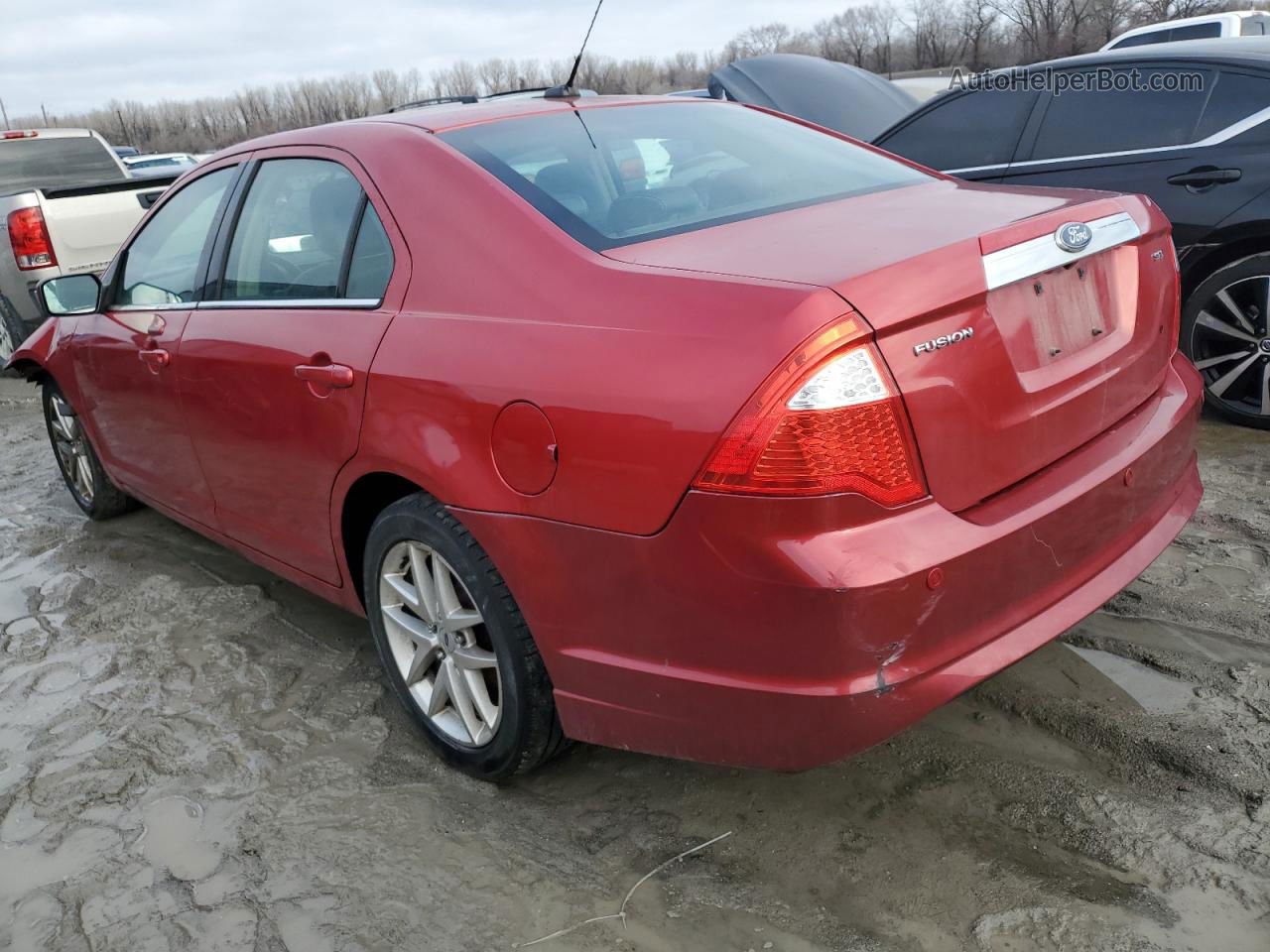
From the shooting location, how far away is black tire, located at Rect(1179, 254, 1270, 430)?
4465mm

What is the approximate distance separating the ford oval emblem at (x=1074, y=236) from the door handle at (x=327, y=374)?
1617 mm

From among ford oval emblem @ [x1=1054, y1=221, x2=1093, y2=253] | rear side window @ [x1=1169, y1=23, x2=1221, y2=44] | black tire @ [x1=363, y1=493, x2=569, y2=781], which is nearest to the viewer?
ford oval emblem @ [x1=1054, y1=221, x2=1093, y2=253]

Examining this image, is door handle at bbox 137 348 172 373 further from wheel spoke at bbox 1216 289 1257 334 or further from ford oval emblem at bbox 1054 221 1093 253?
wheel spoke at bbox 1216 289 1257 334

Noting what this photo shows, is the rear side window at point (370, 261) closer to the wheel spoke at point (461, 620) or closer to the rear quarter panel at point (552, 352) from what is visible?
the rear quarter panel at point (552, 352)

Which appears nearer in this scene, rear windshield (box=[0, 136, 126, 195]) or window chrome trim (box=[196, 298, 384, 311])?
window chrome trim (box=[196, 298, 384, 311])

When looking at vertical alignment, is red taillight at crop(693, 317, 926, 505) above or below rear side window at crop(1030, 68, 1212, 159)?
below

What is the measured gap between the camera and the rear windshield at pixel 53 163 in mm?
9711

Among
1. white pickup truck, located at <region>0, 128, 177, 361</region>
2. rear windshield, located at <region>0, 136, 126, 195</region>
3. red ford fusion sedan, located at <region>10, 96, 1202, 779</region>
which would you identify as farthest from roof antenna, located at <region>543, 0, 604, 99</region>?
rear windshield, located at <region>0, 136, 126, 195</region>

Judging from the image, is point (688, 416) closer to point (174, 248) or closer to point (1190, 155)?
point (174, 248)

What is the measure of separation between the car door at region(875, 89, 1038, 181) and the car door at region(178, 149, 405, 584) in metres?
3.56

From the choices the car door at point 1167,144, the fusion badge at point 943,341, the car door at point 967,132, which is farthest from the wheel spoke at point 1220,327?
the fusion badge at point 943,341

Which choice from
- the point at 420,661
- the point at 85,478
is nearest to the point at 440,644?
the point at 420,661

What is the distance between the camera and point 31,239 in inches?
295

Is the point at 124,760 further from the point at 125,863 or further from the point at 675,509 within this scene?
the point at 675,509
